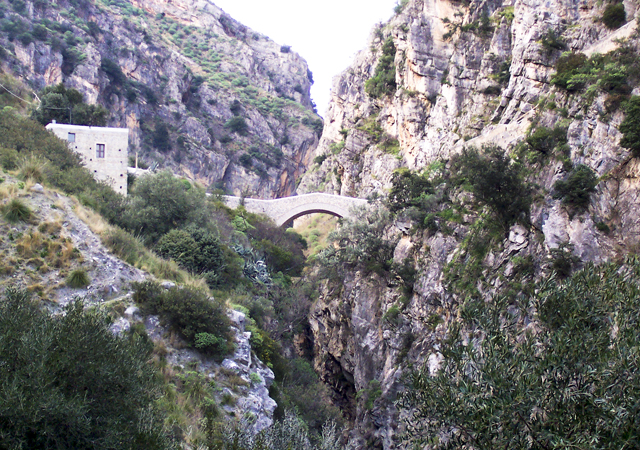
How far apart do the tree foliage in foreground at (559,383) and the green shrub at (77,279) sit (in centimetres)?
1004

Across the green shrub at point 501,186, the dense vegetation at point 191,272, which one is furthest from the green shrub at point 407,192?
the dense vegetation at point 191,272

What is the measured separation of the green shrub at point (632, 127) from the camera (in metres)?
17.1

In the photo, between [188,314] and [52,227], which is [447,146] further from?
[52,227]

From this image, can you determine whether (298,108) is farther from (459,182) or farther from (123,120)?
(459,182)

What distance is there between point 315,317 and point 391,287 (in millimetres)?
7271

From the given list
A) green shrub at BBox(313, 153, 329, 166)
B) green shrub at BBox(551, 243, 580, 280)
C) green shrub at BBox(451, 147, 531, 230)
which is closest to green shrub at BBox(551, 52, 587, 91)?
green shrub at BBox(451, 147, 531, 230)

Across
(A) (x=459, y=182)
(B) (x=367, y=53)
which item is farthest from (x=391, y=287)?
(B) (x=367, y=53)

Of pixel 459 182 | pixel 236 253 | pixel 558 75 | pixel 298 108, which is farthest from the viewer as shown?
pixel 298 108

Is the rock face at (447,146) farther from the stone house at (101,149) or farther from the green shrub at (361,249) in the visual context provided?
the stone house at (101,149)

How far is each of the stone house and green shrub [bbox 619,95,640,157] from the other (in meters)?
21.4

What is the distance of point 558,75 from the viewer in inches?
864

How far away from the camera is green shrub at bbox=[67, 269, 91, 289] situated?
50.3 feet

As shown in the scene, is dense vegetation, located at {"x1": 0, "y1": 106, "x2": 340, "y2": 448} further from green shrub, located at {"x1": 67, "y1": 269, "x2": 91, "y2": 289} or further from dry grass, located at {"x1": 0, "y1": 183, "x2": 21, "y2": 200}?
dry grass, located at {"x1": 0, "y1": 183, "x2": 21, "y2": 200}

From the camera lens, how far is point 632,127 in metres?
17.2
